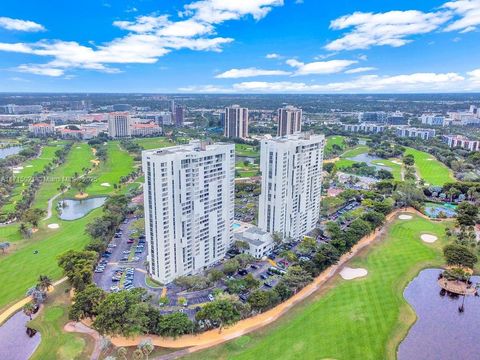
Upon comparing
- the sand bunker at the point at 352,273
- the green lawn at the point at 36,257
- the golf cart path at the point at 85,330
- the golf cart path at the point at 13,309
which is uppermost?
the green lawn at the point at 36,257

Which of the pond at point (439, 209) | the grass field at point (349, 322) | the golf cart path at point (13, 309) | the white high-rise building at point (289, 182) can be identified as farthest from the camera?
the pond at point (439, 209)

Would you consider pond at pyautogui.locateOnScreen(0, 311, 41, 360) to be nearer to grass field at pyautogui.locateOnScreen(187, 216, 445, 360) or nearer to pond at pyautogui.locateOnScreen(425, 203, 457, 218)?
grass field at pyautogui.locateOnScreen(187, 216, 445, 360)

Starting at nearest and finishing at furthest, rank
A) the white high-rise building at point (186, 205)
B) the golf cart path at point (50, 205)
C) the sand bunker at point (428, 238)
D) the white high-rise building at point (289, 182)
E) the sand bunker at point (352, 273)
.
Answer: the white high-rise building at point (186, 205), the sand bunker at point (352, 273), the white high-rise building at point (289, 182), the sand bunker at point (428, 238), the golf cart path at point (50, 205)

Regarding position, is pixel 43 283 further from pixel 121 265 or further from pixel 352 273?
pixel 352 273

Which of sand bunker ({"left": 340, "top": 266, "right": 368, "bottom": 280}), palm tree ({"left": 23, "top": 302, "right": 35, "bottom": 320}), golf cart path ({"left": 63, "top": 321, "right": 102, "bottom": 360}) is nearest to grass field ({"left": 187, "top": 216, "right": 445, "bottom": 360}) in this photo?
sand bunker ({"left": 340, "top": 266, "right": 368, "bottom": 280})

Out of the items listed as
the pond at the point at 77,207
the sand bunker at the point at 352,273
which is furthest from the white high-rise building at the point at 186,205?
the pond at the point at 77,207

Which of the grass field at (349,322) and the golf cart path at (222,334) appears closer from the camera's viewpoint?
the grass field at (349,322)

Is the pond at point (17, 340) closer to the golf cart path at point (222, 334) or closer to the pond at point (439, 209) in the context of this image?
the golf cart path at point (222, 334)
